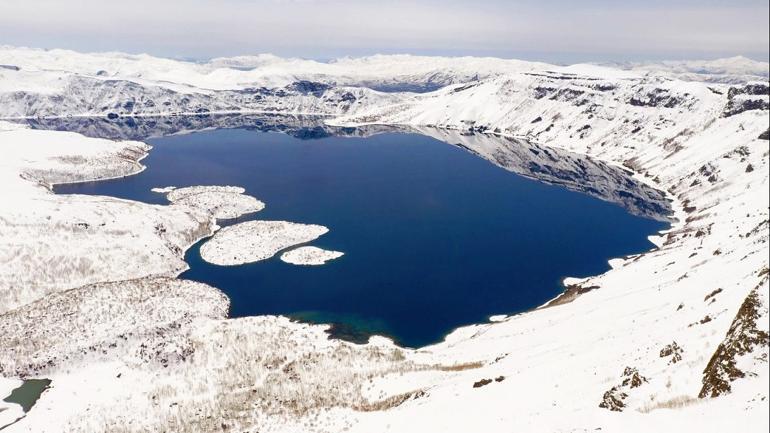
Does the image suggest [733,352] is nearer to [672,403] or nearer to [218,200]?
[672,403]

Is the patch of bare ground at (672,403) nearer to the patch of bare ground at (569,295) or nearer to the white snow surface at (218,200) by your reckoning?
the patch of bare ground at (569,295)

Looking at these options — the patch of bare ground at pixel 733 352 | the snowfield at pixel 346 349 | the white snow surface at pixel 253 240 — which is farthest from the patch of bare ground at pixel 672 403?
the white snow surface at pixel 253 240

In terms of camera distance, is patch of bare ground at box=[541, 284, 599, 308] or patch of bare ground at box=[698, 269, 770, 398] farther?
patch of bare ground at box=[541, 284, 599, 308]

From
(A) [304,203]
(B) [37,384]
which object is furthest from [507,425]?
(A) [304,203]

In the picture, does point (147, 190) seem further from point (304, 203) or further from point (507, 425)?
point (507, 425)

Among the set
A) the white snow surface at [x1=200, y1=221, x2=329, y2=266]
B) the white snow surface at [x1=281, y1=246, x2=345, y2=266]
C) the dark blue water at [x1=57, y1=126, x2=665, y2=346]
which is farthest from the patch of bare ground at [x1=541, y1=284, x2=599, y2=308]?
the white snow surface at [x1=200, y1=221, x2=329, y2=266]

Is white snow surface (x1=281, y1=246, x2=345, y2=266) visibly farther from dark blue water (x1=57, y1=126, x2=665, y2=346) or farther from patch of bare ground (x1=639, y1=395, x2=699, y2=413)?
patch of bare ground (x1=639, y1=395, x2=699, y2=413)

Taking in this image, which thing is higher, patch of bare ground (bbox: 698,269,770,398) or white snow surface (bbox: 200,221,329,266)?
patch of bare ground (bbox: 698,269,770,398)

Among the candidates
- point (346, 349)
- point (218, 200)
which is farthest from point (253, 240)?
point (346, 349)
